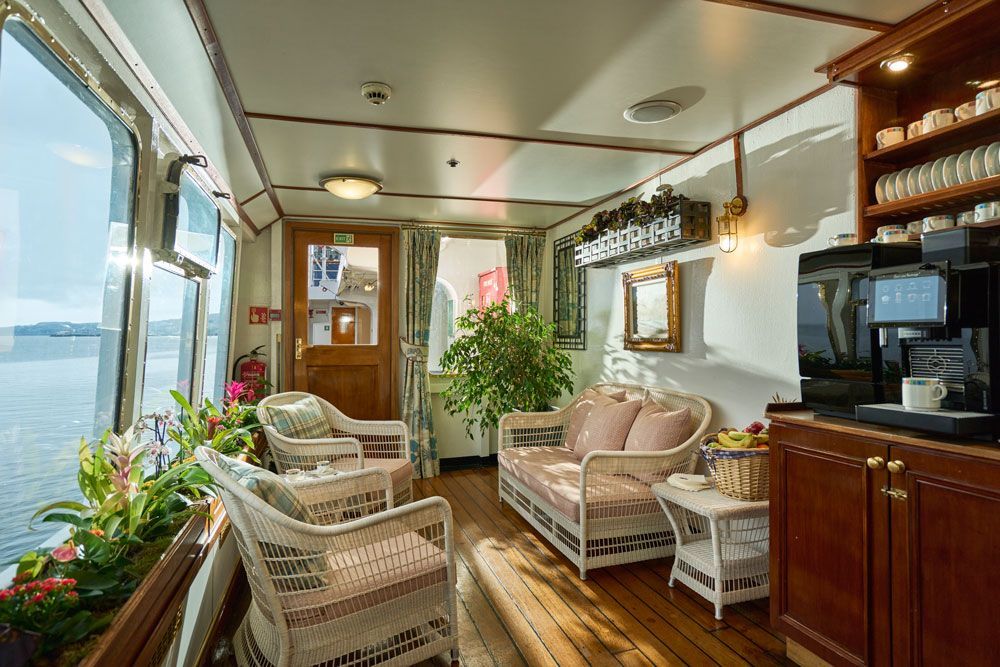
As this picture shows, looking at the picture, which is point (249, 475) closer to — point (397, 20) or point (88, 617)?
point (88, 617)

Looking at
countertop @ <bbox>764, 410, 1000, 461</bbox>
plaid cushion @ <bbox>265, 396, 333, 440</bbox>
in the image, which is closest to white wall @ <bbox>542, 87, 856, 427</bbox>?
countertop @ <bbox>764, 410, 1000, 461</bbox>

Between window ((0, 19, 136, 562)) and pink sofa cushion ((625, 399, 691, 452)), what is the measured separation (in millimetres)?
2671

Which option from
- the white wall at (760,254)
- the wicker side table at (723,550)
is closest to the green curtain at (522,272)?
the white wall at (760,254)

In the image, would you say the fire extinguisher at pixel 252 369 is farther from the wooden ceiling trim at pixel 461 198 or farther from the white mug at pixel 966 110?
the white mug at pixel 966 110

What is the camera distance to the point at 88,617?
115 cm

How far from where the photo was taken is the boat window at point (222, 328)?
408 centimetres

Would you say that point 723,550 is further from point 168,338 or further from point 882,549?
point 168,338

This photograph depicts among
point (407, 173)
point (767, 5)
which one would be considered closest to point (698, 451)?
point (767, 5)

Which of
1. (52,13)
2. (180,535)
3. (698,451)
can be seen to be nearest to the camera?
(52,13)

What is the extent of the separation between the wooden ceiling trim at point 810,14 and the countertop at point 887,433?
1432 millimetres

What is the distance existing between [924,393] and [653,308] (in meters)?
2.16

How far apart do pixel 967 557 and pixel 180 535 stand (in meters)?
2.31

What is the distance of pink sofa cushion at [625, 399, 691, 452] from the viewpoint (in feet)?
10.4

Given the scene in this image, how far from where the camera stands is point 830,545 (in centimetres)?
195
